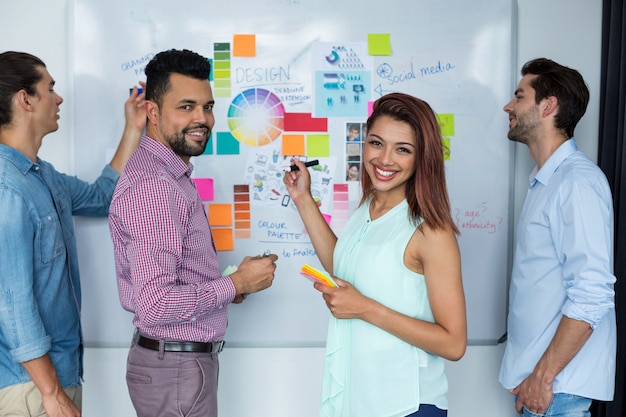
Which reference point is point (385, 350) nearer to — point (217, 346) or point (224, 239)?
point (217, 346)

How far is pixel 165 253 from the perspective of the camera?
1516mm

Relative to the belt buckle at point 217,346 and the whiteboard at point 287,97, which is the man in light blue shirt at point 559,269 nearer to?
the whiteboard at point 287,97

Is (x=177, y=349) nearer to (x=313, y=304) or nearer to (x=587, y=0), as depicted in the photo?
(x=313, y=304)

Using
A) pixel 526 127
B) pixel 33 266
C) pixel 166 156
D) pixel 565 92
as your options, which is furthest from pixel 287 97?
pixel 33 266

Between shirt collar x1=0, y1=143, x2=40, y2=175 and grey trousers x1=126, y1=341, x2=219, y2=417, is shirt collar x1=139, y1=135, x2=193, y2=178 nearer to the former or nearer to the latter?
shirt collar x1=0, y1=143, x2=40, y2=175

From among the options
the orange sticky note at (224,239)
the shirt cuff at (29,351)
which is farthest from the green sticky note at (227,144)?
the shirt cuff at (29,351)

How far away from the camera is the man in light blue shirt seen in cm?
164

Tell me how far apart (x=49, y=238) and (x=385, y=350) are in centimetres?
97

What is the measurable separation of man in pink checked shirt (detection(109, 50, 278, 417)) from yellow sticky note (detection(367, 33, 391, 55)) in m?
0.74

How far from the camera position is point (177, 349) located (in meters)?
1.64

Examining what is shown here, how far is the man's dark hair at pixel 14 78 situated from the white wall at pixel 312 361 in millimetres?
564

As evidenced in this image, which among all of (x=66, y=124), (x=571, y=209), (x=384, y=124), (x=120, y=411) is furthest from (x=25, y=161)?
(x=571, y=209)

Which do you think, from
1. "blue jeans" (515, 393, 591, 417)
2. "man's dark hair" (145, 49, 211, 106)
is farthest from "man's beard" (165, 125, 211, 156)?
"blue jeans" (515, 393, 591, 417)

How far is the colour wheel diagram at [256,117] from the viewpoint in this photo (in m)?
2.21
